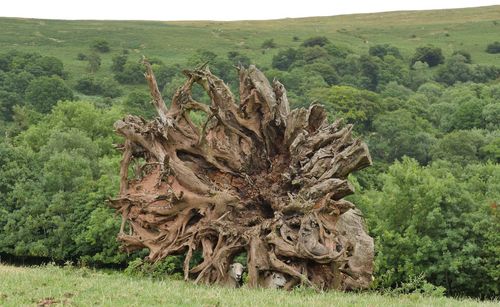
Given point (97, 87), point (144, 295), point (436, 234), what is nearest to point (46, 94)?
point (97, 87)

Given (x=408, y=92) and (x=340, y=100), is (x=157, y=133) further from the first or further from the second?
(x=408, y=92)

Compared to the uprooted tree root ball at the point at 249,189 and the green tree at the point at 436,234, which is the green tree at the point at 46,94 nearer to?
the green tree at the point at 436,234

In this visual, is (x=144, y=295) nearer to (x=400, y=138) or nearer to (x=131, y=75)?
(x=400, y=138)

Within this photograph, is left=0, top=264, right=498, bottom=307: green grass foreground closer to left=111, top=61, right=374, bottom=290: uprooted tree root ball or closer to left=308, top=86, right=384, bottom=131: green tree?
left=111, top=61, right=374, bottom=290: uprooted tree root ball

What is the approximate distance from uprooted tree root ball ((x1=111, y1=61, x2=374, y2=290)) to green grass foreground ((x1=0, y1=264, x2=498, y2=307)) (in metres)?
1.93

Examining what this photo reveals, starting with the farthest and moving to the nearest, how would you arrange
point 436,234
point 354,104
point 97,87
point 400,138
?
point 97,87, point 354,104, point 400,138, point 436,234

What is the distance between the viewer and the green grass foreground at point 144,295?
17.3m

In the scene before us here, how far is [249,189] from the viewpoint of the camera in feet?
86.1

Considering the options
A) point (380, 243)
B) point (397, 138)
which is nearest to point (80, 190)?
point (380, 243)

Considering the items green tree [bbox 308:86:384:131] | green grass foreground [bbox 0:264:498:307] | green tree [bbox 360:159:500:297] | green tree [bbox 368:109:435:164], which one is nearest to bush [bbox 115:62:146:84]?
green tree [bbox 308:86:384:131]

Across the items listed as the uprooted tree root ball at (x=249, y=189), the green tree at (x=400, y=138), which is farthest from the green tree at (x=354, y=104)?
the uprooted tree root ball at (x=249, y=189)

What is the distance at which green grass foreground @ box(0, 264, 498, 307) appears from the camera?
682 inches

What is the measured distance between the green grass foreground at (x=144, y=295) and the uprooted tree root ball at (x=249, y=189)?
1.93m

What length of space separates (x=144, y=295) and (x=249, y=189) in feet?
27.9
